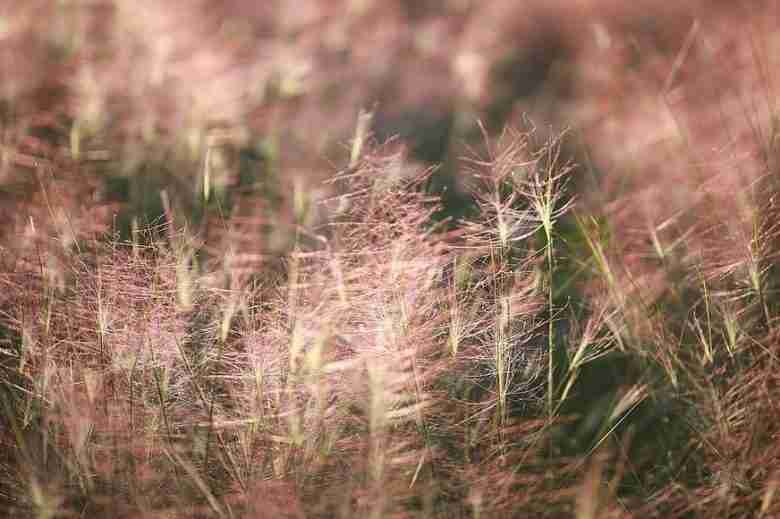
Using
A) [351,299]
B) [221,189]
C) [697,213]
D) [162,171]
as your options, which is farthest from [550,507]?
[162,171]

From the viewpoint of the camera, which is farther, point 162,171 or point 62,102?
point 62,102

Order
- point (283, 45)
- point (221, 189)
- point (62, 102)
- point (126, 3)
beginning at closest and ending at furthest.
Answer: point (221, 189) < point (62, 102) < point (126, 3) < point (283, 45)

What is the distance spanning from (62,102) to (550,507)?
4.71 feet

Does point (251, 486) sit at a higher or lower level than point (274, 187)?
lower

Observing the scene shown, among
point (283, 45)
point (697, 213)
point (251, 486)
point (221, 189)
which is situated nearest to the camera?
point (251, 486)

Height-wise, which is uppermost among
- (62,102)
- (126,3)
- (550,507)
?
(126,3)

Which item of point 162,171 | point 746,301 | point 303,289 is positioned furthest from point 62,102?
point 746,301

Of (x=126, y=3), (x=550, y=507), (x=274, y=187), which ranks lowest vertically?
(x=550, y=507)

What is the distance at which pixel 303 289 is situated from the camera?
985mm

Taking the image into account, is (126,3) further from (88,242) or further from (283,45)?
(88,242)

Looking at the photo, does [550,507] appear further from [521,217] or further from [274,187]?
[274,187]

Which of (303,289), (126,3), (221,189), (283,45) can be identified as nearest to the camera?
(303,289)

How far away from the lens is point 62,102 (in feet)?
5.32

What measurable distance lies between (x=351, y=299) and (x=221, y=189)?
627 mm
